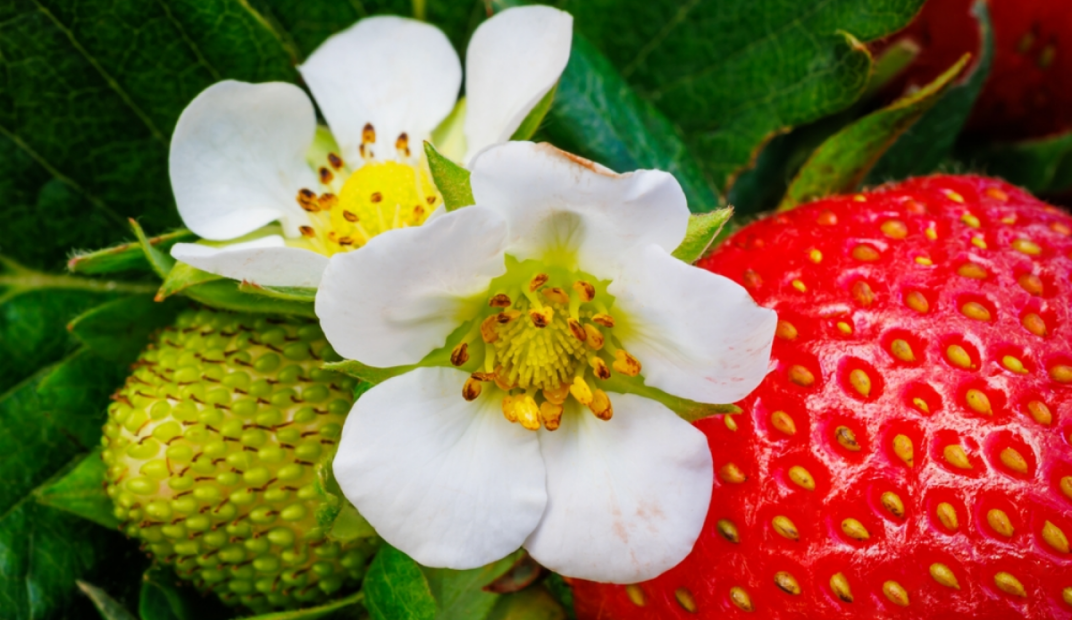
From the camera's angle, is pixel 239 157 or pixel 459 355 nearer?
pixel 459 355

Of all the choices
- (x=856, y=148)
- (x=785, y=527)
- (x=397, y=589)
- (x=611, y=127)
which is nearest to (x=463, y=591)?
(x=397, y=589)

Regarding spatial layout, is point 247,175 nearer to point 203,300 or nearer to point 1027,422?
point 203,300

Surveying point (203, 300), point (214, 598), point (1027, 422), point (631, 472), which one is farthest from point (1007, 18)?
point (214, 598)

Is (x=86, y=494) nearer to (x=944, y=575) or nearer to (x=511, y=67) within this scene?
(x=511, y=67)

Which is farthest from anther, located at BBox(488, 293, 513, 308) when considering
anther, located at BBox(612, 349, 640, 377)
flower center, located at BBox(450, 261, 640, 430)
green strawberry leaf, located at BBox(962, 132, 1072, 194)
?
green strawberry leaf, located at BBox(962, 132, 1072, 194)

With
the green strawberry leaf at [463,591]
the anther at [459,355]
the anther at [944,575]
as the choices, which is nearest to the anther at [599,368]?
the anther at [459,355]
